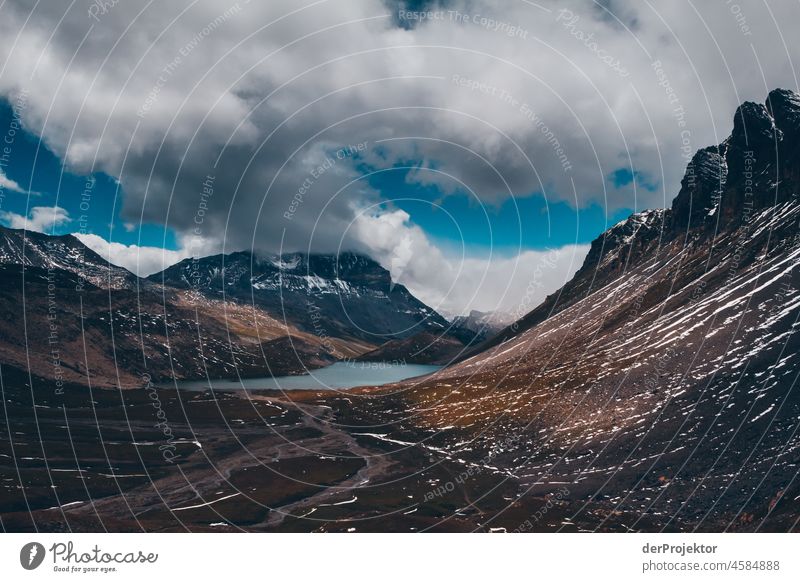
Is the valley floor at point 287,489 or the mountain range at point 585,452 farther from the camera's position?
the mountain range at point 585,452

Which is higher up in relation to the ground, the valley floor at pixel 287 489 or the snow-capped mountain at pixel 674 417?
the snow-capped mountain at pixel 674 417

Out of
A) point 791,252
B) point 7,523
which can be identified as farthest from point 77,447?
point 791,252
